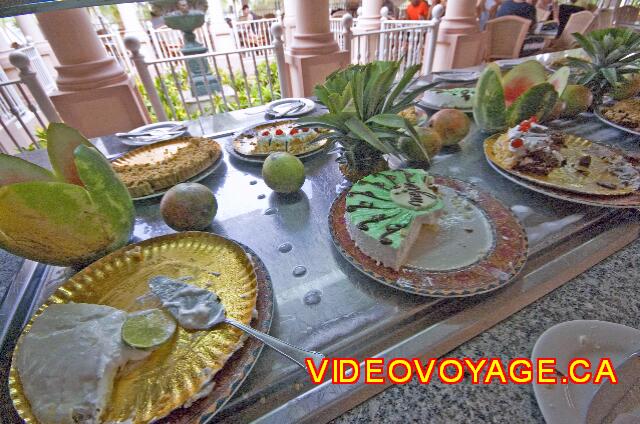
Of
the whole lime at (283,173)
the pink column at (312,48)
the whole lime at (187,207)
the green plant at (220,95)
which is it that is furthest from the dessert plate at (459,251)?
the green plant at (220,95)

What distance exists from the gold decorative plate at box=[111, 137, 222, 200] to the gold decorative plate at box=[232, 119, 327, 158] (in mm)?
90

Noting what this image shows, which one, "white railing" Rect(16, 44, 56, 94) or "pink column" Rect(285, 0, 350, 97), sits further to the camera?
"white railing" Rect(16, 44, 56, 94)

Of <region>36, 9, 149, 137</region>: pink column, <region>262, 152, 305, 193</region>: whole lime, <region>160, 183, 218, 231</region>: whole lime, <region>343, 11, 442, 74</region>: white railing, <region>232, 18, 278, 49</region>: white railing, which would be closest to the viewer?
<region>160, 183, 218, 231</region>: whole lime

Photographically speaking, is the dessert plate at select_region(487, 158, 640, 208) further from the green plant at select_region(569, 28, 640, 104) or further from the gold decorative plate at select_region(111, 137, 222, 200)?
the gold decorative plate at select_region(111, 137, 222, 200)

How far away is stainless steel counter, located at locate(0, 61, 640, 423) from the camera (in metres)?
0.50

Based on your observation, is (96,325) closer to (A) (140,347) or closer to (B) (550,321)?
(A) (140,347)

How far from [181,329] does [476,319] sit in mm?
552

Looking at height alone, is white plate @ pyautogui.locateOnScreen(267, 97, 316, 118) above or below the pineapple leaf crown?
below

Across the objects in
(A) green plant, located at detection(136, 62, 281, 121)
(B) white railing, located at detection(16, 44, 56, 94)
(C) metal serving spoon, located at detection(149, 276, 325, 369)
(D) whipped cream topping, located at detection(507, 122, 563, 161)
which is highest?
(D) whipped cream topping, located at detection(507, 122, 563, 161)

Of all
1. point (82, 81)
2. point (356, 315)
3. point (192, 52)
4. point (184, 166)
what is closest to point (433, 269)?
point (356, 315)

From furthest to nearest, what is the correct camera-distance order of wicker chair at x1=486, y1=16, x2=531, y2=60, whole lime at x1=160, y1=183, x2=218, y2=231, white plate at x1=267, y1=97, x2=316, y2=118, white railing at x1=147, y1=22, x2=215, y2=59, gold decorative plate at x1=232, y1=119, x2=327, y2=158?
white railing at x1=147, y1=22, x2=215, y2=59, wicker chair at x1=486, y1=16, x2=531, y2=60, white plate at x1=267, y1=97, x2=316, y2=118, gold decorative plate at x1=232, y1=119, x2=327, y2=158, whole lime at x1=160, y1=183, x2=218, y2=231

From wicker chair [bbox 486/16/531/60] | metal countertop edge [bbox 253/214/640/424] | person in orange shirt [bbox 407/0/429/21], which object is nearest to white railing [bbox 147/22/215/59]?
person in orange shirt [bbox 407/0/429/21]

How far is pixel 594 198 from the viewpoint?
803mm

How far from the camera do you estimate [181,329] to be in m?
0.53
